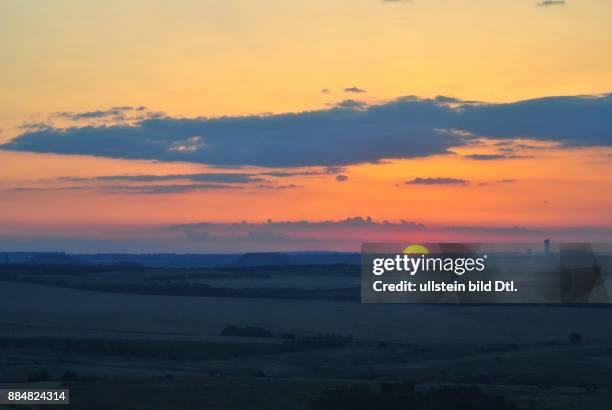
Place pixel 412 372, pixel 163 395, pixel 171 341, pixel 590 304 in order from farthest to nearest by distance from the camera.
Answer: pixel 590 304 < pixel 171 341 < pixel 412 372 < pixel 163 395

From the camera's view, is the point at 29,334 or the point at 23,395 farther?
the point at 29,334

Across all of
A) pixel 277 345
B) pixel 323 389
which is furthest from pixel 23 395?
pixel 277 345

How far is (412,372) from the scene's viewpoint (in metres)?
60.8

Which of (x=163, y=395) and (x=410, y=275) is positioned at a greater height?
(x=410, y=275)

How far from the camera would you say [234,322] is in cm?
10762

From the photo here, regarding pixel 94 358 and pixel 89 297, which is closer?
pixel 94 358

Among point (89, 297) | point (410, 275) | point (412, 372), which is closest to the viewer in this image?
point (412, 372)

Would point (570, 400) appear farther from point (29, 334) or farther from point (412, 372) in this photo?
point (29, 334)

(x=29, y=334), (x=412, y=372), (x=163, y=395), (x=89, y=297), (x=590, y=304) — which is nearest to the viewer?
(x=163, y=395)

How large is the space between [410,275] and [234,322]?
36698 millimetres

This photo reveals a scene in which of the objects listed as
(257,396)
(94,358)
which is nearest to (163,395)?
(257,396)

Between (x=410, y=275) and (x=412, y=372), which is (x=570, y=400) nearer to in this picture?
(x=412, y=372)

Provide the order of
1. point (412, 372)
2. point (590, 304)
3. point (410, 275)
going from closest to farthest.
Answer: point (412, 372), point (410, 275), point (590, 304)

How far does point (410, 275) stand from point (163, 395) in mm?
35141
